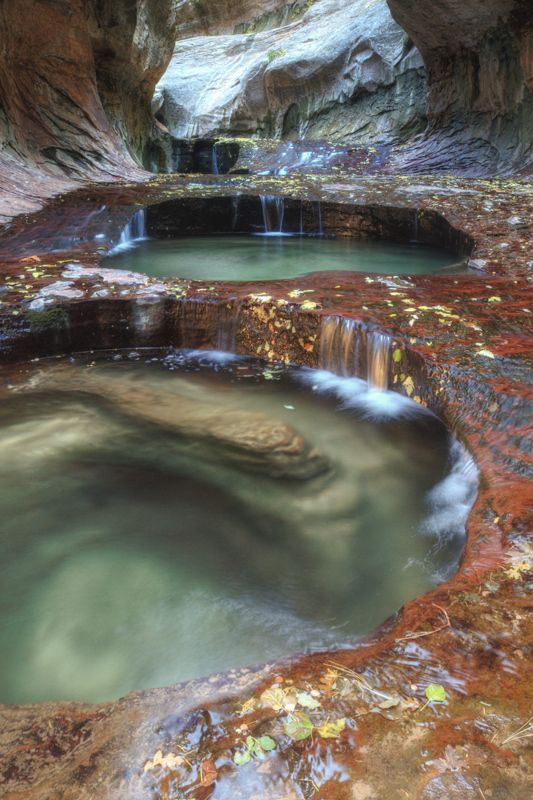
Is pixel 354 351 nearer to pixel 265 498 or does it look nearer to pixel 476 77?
pixel 265 498

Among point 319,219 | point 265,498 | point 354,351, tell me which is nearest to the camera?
point 265,498

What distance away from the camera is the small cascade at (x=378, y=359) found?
171 inches

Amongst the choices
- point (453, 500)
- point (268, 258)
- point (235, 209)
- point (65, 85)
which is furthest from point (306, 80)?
point (453, 500)

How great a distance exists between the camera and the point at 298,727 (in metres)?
1.56

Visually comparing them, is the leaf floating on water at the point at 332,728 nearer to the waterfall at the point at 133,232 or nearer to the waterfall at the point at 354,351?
the waterfall at the point at 354,351

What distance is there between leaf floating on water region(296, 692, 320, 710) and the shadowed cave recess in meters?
0.01

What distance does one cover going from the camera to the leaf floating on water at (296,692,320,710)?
1631 mm

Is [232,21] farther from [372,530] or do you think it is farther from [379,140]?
[372,530]

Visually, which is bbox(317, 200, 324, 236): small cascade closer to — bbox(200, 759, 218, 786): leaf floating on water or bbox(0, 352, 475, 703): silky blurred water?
bbox(0, 352, 475, 703): silky blurred water

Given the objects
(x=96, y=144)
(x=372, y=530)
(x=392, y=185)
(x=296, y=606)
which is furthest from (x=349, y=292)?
(x=96, y=144)

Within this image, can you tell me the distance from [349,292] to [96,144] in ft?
38.1

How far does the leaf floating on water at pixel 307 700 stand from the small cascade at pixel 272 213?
1028 cm

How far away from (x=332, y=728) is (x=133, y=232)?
9387 millimetres

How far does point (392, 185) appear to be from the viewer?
11781 millimetres
